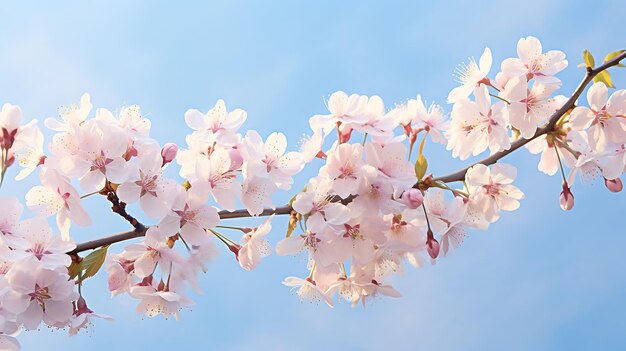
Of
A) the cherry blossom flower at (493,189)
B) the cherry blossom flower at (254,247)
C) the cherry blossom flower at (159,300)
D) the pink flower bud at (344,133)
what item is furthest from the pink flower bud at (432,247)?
the cherry blossom flower at (159,300)

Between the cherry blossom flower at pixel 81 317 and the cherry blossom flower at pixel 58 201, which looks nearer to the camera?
the cherry blossom flower at pixel 58 201

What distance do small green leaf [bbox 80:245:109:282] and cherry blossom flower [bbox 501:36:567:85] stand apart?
2.00 meters

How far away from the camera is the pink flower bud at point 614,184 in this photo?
3.64 meters

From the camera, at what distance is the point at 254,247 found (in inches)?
129

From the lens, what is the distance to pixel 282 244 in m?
3.24

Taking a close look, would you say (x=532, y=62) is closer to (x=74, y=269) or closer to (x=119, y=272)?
(x=119, y=272)

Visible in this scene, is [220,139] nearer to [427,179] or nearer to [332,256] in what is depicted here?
[332,256]

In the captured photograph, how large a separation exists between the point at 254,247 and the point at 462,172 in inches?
39.2

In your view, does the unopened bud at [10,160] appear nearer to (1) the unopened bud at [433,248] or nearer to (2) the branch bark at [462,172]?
(2) the branch bark at [462,172]

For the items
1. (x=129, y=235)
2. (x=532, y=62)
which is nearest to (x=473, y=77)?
(x=532, y=62)

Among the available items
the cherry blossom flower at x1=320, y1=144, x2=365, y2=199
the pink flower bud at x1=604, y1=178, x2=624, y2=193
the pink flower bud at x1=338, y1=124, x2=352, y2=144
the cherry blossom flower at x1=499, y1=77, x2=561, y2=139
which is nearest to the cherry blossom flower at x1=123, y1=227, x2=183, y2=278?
the cherry blossom flower at x1=320, y1=144, x2=365, y2=199

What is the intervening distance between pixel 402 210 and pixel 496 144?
58 cm

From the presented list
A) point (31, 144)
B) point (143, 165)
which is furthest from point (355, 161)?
point (31, 144)

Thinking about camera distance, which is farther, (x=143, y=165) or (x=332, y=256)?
(x=332, y=256)
